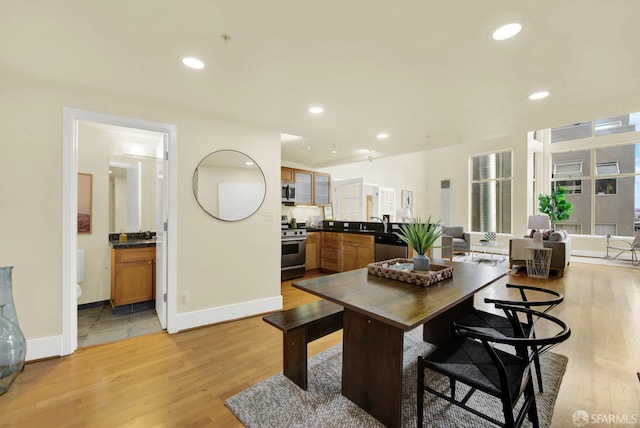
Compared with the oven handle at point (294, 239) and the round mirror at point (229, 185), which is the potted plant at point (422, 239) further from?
the oven handle at point (294, 239)

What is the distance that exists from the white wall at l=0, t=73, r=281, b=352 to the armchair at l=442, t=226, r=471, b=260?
457cm

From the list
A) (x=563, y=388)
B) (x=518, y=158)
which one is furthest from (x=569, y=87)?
(x=518, y=158)

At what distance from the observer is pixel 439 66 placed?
6.43 feet

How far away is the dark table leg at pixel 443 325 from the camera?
237 centimetres

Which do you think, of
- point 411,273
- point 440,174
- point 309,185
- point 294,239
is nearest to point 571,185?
point 440,174

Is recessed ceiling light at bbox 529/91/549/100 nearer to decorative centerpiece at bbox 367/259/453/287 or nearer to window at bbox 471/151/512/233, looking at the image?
decorative centerpiece at bbox 367/259/453/287

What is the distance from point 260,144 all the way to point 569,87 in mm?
2899

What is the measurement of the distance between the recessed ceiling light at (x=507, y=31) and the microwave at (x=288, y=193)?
435cm

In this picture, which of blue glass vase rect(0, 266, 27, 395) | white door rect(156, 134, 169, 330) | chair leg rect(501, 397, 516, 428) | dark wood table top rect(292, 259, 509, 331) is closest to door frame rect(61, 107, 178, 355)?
blue glass vase rect(0, 266, 27, 395)

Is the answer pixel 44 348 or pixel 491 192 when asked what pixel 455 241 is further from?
pixel 44 348

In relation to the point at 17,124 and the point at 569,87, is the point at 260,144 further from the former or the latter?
the point at 569,87

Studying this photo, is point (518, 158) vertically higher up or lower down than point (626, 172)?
higher up

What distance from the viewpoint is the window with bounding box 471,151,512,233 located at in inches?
339

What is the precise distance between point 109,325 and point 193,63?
109 inches
